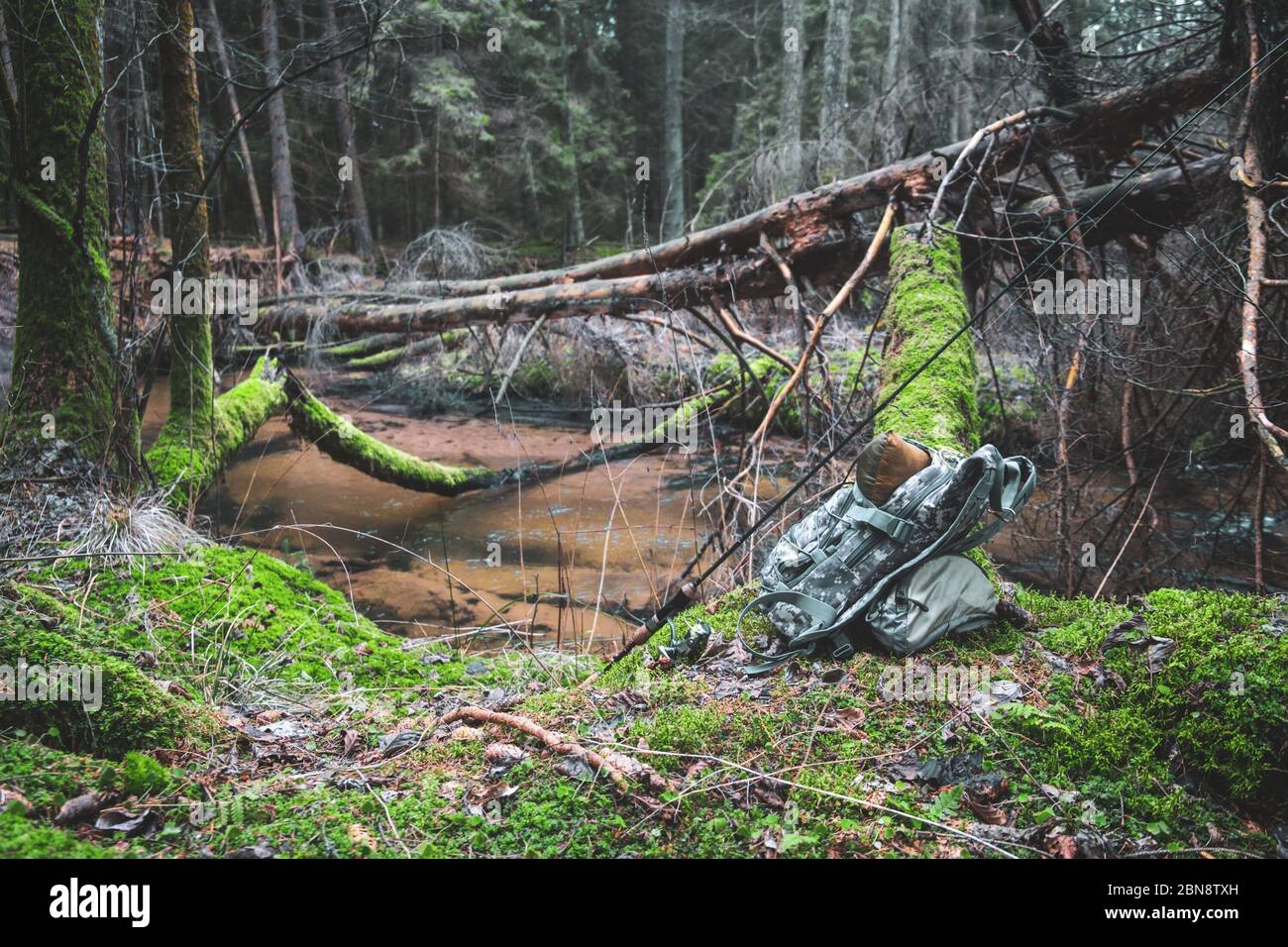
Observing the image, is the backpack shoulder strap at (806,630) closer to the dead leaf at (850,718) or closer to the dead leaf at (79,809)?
the dead leaf at (850,718)

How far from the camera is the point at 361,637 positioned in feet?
14.3

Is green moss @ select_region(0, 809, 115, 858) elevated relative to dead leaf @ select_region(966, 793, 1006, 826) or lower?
elevated

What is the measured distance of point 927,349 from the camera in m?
4.43

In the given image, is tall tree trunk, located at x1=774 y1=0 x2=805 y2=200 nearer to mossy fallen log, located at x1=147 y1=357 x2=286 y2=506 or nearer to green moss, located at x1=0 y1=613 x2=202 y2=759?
mossy fallen log, located at x1=147 y1=357 x2=286 y2=506

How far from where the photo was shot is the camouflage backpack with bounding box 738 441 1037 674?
2803mm

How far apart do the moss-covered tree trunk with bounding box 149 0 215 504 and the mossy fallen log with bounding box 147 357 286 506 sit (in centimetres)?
1

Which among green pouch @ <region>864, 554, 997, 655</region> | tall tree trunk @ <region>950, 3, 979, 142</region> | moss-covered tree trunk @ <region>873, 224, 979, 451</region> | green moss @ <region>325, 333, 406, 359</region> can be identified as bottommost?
green pouch @ <region>864, 554, 997, 655</region>

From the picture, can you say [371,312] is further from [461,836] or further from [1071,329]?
[461,836]

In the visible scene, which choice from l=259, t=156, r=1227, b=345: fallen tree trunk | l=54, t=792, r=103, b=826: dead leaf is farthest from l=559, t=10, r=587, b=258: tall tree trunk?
l=54, t=792, r=103, b=826: dead leaf

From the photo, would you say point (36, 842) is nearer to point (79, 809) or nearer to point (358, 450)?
point (79, 809)

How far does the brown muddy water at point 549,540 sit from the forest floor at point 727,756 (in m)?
1.52

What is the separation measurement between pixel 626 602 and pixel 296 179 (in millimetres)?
20438

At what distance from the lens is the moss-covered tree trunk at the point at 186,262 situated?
18.1ft
